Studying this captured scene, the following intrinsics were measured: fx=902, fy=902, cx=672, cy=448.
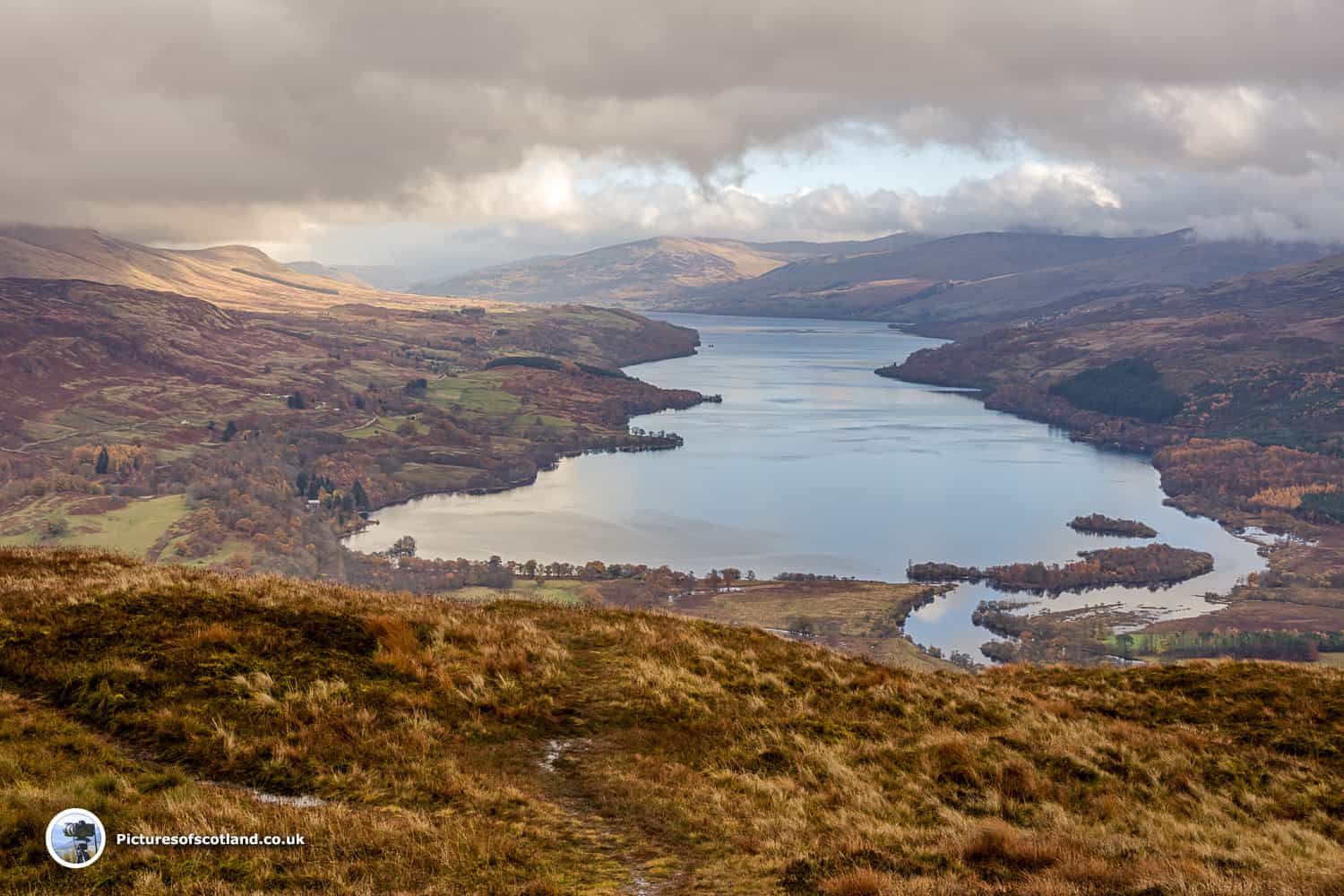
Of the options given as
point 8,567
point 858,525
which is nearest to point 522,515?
point 858,525

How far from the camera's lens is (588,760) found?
14781 mm

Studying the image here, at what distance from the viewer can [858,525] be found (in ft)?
590

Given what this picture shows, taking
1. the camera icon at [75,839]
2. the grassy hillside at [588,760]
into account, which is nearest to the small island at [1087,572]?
the grassy hillside at [588,760]

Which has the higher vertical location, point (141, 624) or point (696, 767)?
point (141, 624)

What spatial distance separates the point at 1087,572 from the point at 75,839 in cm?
16627

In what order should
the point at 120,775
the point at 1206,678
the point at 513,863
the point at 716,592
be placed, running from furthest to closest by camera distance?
the point at 716,592 → the point at 1206,678 → the point at 120,775 → the point at 513,863

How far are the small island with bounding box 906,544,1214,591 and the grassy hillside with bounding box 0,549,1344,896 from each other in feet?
439

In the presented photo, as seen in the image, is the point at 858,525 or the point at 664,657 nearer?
the point at 664,657

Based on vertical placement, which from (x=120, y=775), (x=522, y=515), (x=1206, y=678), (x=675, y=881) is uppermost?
(x=120, y=775)

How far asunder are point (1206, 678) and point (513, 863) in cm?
2031

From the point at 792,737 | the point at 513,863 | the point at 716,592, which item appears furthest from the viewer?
the point at 716,592

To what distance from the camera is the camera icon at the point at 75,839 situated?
9242mm

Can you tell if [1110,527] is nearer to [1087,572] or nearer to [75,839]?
[1087,572]

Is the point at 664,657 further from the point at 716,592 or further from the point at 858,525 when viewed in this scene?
the point at 858,525
